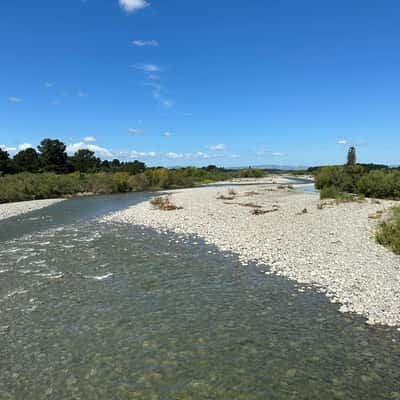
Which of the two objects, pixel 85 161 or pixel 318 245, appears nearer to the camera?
pixel 318 245

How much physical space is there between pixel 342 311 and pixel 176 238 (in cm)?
1093

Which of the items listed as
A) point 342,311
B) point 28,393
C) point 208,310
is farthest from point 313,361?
point 28,393

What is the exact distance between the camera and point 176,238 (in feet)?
59.0

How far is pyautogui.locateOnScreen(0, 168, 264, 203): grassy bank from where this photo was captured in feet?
143

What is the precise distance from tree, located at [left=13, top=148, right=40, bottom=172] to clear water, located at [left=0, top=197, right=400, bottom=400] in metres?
62.8

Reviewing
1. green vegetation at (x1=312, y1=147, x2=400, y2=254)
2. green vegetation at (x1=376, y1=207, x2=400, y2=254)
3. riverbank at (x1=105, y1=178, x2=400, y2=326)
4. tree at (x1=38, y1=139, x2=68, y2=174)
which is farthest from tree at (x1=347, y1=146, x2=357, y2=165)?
tree at (x1=38, y1=139, x2=68, y2=174)

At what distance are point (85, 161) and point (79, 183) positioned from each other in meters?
35.0

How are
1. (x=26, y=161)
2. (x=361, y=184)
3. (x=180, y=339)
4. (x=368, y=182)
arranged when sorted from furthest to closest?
(x=26, y=161), (x=361, y=184), (x=368, y=182), (x=180, y=339)

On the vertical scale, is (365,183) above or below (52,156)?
below

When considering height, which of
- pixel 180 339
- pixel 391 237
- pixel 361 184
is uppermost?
pixel 361 184

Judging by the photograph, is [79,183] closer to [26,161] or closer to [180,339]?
[26,161]

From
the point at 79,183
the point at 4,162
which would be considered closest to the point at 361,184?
the point at 79,183

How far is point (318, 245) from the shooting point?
14773 millimetres

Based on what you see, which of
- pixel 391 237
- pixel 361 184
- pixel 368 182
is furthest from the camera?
pixel 361 184
